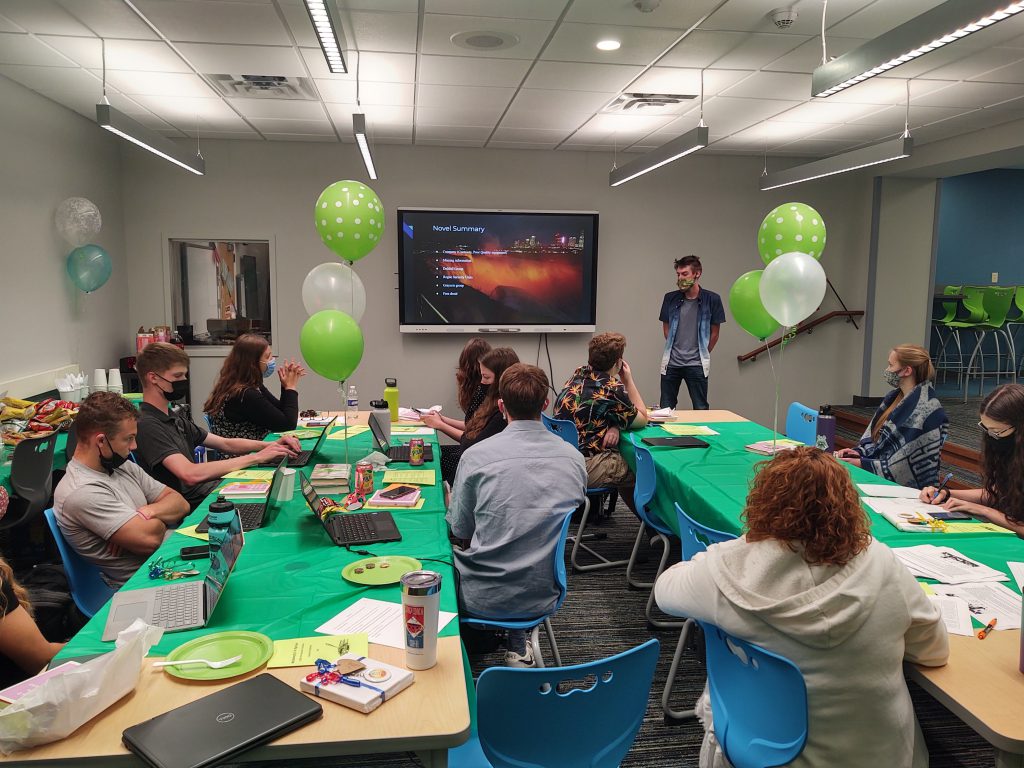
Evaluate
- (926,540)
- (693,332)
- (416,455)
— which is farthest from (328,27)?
(693,332)

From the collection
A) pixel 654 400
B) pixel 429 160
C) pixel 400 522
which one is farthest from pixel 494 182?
pixel 400 522

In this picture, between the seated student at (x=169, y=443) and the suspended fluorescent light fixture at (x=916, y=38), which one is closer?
the suspended fluorescent light fixture at (x=916, y=38)

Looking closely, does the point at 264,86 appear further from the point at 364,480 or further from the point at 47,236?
the point at 364,480

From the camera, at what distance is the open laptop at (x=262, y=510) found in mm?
2359

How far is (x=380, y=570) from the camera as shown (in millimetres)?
2041

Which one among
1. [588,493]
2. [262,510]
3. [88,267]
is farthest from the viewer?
[88,267]

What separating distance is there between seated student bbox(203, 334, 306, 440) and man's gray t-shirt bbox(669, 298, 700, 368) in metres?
3.83

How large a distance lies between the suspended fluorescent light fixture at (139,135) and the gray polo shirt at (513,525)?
3.29m

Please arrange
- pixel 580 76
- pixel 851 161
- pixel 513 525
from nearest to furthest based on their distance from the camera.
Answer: pixel 513 525
pixel 580 76
pixel 851 161

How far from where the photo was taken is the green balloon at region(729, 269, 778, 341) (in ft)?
13.9

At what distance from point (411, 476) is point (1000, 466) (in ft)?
7.95

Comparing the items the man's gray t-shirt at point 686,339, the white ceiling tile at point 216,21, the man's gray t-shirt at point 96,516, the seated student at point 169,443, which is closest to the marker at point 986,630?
the man's gray t-shirt at point 96,516

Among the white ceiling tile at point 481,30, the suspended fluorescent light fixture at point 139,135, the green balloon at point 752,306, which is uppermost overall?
Answer: the white ceiling tile at point 481,30

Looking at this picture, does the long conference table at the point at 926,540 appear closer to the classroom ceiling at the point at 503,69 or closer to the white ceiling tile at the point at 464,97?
the classroom ceiling at the point at 503,69
